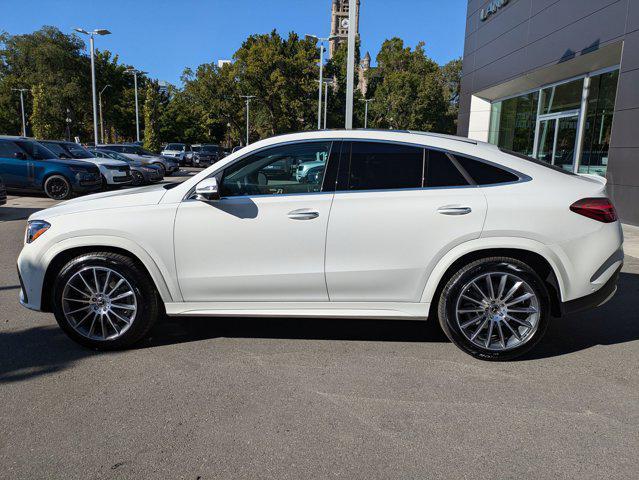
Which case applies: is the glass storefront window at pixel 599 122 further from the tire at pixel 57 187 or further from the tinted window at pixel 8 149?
the tinted window at pixel 8 149

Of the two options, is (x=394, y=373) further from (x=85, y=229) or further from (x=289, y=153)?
(x=85, y=229)

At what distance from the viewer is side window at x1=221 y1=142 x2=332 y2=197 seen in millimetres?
3898

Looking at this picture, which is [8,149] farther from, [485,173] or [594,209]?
[594,209]

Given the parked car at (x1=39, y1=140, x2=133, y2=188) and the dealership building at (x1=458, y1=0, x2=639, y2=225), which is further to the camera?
the parked car at (x1=39, y1=140, x2=133, y2=188)

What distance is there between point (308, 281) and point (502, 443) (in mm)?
1714

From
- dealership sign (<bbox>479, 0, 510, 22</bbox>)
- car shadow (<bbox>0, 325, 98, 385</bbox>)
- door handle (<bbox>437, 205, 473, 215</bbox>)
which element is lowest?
car shadow (<bbox>0, 325, 98, 385</bbox>)

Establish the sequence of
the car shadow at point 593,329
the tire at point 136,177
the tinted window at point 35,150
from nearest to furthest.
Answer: the car shadow at point 593,329
the tinted window at point 35,150
the tire at point 136,177

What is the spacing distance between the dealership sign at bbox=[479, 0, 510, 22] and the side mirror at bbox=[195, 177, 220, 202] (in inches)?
665

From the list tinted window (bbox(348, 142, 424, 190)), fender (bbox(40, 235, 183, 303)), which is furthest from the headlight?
tinted window (bbox(348, 142, 424, 190))

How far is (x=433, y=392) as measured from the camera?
3385mm

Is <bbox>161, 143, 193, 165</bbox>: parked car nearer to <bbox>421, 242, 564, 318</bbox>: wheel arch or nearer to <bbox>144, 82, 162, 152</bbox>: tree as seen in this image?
<bbox>144, 82, 162, 152</bbox>: tree

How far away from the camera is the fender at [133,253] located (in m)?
3.86

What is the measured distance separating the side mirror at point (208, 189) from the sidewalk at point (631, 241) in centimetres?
719

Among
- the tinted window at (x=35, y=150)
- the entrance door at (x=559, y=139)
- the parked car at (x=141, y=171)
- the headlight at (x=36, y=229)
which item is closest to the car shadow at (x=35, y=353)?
the headlight at (x=36, y=229)
